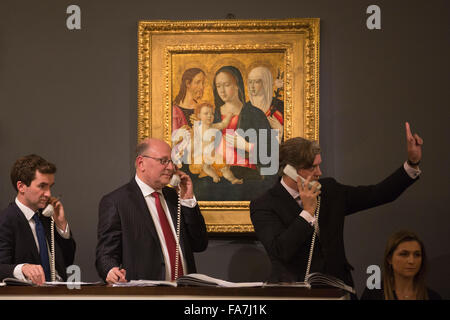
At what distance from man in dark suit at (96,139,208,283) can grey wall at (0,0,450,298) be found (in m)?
0.89

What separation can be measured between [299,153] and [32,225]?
1.82 meters

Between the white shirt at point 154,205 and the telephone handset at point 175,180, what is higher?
the telephone handset at point 175,180

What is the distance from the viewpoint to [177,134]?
539 centimetres

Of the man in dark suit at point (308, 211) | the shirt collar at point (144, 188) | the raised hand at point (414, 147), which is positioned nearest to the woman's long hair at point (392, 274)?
the man in dark suit at point (308, 211)

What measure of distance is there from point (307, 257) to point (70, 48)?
2727 millimetres

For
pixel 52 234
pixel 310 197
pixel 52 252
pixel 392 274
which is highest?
pixel 310 197

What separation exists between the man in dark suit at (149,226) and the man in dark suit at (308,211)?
512mm

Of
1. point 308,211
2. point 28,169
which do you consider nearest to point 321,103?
point 308,211

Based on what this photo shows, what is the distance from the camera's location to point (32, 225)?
4.45 m

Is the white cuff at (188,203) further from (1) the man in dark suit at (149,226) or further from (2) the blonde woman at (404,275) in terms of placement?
(2) the blonde woman at (404,275)

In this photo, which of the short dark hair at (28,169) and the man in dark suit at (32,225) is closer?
the man in dark suit at (32,225)

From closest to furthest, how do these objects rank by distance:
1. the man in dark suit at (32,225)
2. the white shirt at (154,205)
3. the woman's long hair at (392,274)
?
the woman's long hair at (392,274)
the man in dark suit at (32,225)
the white shirt at (154,205)

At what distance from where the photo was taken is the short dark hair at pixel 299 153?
171 inches

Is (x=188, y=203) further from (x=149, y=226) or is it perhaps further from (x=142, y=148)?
(x=142, y=148)
